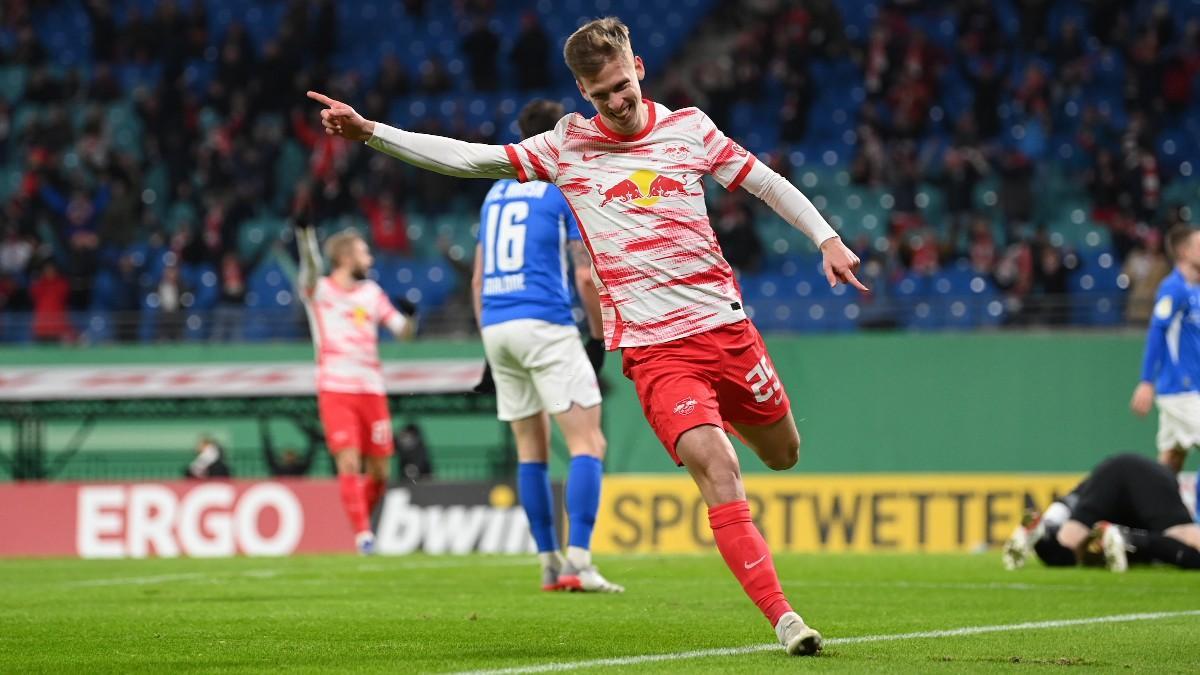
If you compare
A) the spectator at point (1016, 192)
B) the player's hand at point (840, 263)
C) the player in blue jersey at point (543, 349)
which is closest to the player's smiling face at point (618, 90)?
the player's hand at point (840, 263)

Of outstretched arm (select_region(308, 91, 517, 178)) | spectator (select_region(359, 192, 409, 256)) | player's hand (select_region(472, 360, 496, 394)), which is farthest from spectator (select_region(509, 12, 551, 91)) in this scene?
outstretched arm (select_region(308, 91, 517, 178))

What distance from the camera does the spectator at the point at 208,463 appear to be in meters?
20.0

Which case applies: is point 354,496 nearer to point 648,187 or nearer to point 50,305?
point 648,187

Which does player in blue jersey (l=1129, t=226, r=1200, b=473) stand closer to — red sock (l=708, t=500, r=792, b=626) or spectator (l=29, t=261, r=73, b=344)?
red sock (l=708, t=500, r=792, b=626)

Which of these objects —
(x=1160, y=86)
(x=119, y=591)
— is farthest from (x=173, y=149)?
(x=119, y=591)

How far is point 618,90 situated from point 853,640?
2144 mm

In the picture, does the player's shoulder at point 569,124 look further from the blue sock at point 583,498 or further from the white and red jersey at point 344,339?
the white and red jersey at point 344,339

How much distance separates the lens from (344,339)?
13445mm

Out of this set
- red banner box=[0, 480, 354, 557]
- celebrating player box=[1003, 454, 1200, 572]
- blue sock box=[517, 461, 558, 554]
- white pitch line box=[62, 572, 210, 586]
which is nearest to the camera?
blue sock box=[517, 461, 558, 554]

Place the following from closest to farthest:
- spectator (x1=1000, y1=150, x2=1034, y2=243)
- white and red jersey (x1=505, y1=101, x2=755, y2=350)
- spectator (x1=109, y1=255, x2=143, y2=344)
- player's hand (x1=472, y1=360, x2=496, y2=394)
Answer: white and red jersey (x1=505, y1=101, x2=755, y2=350), player's hand (x1=472, y1=360, x2=496, y2=394), spectator (x1=1000, y1=150, x2=1034, y2=243), spectator (x1=109, y1=255, x2=143, y2=344)

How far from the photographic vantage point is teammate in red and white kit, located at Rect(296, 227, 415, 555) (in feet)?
43.8

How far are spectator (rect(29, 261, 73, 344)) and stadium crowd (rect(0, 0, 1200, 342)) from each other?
0.03m

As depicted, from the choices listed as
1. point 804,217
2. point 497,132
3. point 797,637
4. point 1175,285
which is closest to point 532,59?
point 497,132

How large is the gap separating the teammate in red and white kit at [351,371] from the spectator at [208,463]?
6829 mm
